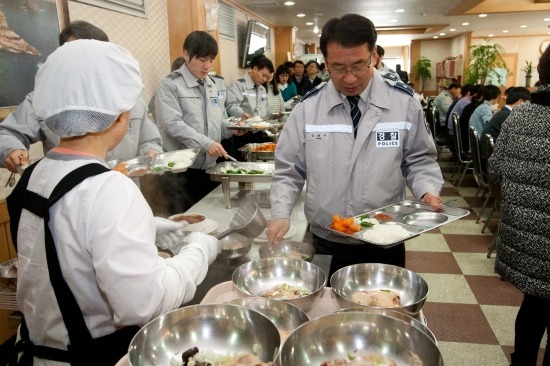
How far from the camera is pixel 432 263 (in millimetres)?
3982

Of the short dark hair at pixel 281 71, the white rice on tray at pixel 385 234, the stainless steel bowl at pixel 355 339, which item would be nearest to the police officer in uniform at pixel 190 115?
the white rice on tray at pixel 385 234

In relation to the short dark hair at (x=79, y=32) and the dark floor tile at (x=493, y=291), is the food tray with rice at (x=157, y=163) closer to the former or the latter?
the short dark hair at (x=79, y=32)

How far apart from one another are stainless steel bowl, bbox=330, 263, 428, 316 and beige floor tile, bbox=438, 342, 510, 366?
1.40 m

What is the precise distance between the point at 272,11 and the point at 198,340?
27.9ft

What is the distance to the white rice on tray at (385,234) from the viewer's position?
5.29 ft

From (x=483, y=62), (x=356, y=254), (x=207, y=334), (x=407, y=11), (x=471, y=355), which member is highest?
(x=407, y=11)

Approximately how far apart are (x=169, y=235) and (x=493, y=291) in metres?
2.84

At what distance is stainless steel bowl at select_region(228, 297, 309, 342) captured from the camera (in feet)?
3.73

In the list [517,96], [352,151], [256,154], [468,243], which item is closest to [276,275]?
[352,151]

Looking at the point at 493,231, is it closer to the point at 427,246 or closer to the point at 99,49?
the point at 427,246

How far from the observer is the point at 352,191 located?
188 cm

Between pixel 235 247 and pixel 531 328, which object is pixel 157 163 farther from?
pixel 531 328

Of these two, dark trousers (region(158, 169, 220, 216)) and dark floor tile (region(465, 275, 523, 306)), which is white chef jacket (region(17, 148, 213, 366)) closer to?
dark trousers (region(158, 169, 220, 216))

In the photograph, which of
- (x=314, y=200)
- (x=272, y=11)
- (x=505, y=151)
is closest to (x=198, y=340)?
(x=314, y=200)
